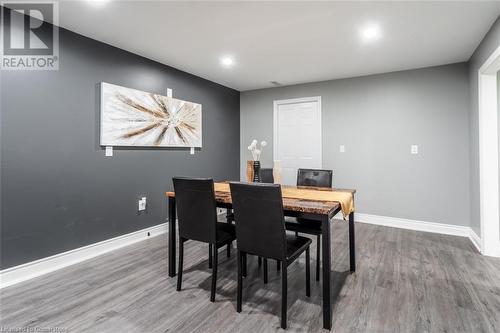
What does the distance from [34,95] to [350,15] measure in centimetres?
297

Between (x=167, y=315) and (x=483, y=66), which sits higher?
(x=483, y=66)

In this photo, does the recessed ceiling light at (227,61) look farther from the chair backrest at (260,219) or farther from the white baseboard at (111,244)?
the white baseboard at (111,244)

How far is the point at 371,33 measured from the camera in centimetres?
269

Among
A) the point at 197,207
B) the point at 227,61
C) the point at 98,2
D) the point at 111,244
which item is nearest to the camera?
the point at 197,207

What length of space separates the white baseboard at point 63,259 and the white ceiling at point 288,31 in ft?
7.39

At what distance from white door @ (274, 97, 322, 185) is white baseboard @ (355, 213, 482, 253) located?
3.82 feet

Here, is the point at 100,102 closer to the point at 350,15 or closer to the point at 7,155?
the point at 7,155

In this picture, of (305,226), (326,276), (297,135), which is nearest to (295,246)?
(326,276)

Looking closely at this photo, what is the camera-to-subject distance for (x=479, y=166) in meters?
2.98

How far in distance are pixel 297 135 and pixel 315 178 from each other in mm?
2013

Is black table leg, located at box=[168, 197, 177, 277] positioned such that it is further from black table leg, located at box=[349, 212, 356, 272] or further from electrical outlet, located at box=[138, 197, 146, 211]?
black table leg, located at box=[349, 212, 356, 272]

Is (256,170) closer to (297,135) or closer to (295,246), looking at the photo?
(295,246)

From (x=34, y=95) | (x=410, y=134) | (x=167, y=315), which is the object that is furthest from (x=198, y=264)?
(x=410, y=134)

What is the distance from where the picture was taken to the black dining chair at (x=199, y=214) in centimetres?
198
